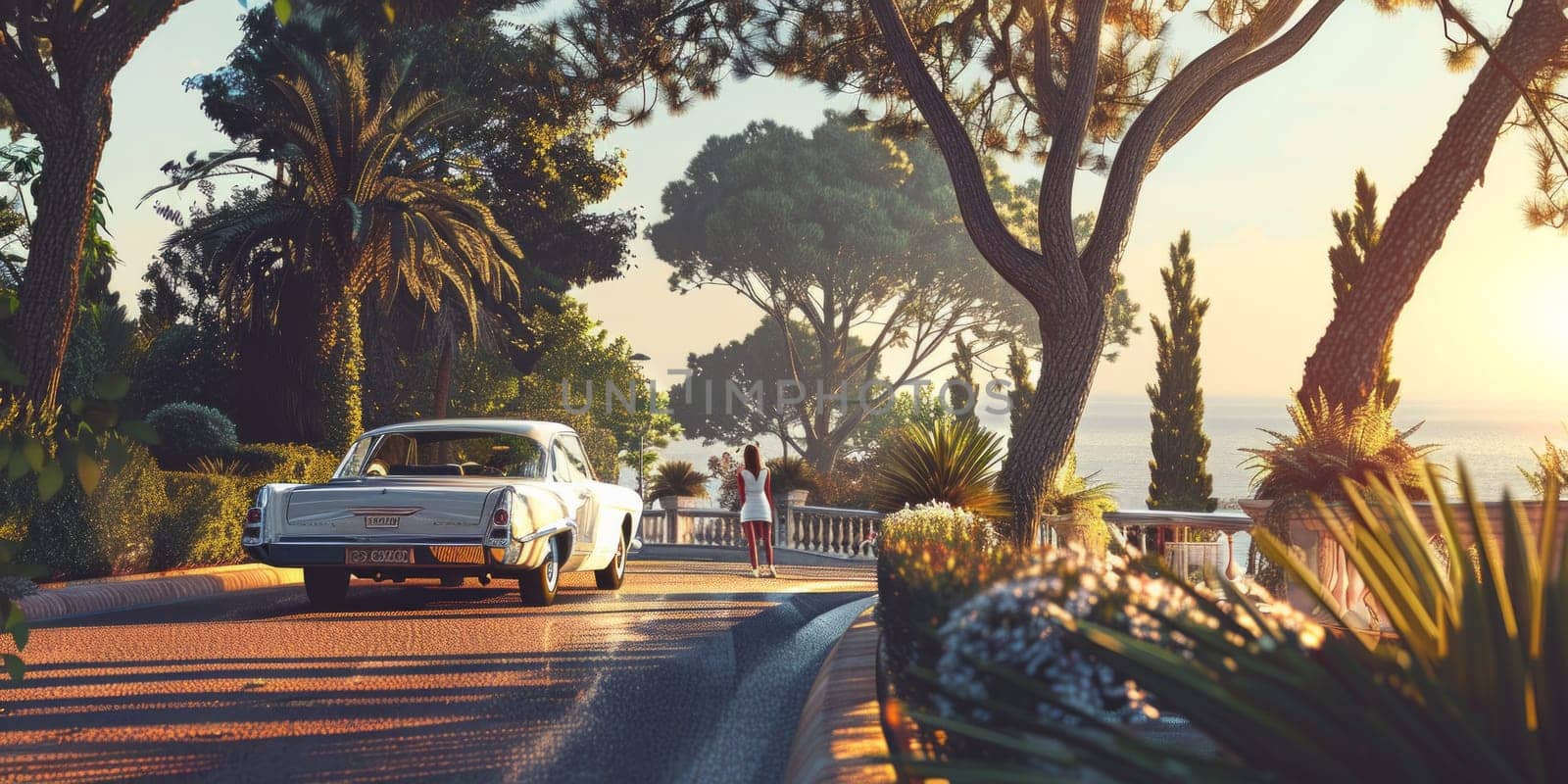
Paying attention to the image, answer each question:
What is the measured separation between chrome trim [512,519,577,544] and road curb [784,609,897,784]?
14.0 feet

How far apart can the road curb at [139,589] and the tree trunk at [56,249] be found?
10.4ft

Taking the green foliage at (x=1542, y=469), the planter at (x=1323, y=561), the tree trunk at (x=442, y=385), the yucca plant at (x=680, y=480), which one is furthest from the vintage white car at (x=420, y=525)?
the tree trunk at (x=442, y=385)

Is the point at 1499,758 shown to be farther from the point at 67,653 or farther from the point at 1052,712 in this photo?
the point at 67,653

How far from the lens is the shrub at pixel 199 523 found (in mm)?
16391

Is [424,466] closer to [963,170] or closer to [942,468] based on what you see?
[942,468]

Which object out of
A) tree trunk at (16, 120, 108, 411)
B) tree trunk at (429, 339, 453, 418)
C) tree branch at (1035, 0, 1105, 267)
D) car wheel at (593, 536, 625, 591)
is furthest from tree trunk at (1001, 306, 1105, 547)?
tree trunk at (429, 339, 453, 418)

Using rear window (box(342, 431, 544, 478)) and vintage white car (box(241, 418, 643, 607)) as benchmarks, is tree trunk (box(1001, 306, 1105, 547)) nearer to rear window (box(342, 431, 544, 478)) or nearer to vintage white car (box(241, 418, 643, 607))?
vintage white car (box(241, 418, 643, 607))

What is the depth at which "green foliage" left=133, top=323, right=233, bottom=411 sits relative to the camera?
3728 cm

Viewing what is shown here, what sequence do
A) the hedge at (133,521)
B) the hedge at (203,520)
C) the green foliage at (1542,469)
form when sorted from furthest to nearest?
the hedge at (203,520) → the hedge at (133,521) → the green foliage at (1542,469)

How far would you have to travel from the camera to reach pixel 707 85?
68.0 ft

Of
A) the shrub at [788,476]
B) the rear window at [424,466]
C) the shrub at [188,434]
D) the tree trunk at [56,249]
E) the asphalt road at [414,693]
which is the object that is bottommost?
the asphalt road at [414,693]

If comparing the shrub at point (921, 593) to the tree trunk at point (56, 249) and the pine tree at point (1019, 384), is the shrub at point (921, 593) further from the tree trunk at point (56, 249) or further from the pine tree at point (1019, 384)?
the pine tree at point (1019, 384)

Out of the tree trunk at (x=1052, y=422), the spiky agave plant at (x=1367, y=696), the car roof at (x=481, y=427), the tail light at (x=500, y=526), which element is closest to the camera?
the spiky agave plant at (x=1367, y=696)

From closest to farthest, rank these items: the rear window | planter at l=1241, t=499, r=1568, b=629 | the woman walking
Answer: planter at l=1241, t=499, r=1568, b=629, the rear window, the woman walking
